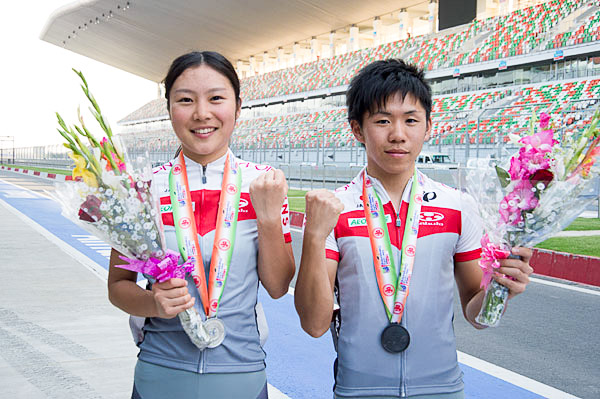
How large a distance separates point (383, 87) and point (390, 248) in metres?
0.52

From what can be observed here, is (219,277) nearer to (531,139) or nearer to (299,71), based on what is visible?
(531,139)

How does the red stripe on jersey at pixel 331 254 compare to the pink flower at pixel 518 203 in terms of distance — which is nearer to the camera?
the pink flower at pixel 518 203

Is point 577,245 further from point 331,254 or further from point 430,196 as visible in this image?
point 331,254

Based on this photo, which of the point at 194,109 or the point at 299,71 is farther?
the point at 299,71

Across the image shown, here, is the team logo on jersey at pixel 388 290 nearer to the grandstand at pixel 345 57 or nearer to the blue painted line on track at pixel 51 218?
the grandstand at pixel 345 57

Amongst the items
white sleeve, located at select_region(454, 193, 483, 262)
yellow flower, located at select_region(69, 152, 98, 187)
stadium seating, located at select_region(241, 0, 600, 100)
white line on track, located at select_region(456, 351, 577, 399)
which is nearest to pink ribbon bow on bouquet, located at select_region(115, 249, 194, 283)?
yellow flower, located at select_region(69, 152, 98, 187)

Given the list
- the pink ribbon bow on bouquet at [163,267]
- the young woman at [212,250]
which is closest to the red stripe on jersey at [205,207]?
the young woman at [212,250]

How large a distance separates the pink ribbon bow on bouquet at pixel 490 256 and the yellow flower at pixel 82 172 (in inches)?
45.5

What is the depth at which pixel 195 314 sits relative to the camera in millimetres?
Result: 1968

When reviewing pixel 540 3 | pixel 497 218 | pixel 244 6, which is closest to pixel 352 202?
pixel 497 218

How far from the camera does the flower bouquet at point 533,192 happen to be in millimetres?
1863

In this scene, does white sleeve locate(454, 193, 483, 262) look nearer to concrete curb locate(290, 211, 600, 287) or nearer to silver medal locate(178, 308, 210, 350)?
silver medal locate(178, 308, 210, 350)

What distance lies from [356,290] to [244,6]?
165 ft

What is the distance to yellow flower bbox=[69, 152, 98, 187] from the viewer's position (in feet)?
6.47
